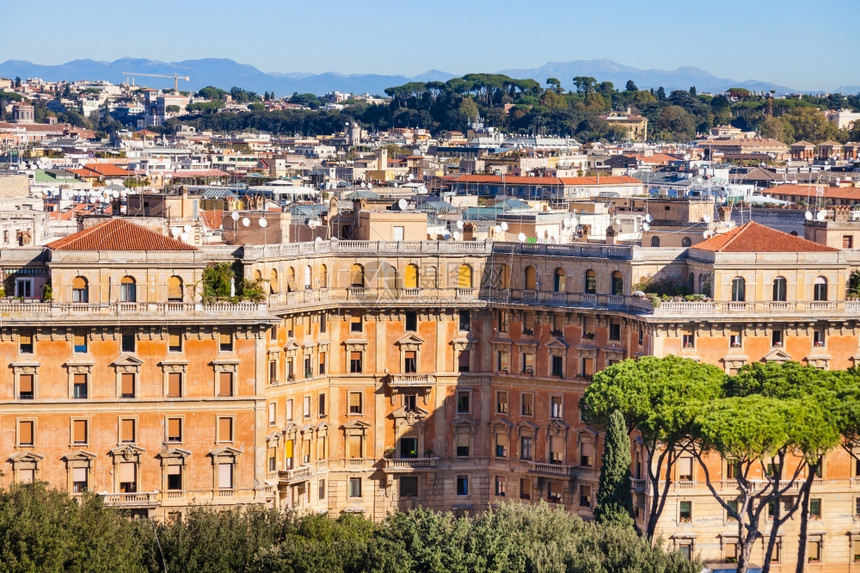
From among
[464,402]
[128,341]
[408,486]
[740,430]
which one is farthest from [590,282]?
[128,341]

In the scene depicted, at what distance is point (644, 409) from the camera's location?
78.7m

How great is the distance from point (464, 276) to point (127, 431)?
17082 millimetres

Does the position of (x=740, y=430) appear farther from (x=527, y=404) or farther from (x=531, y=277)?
(x=531, y=277)

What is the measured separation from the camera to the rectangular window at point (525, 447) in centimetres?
8918

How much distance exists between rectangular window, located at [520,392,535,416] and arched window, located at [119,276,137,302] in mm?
18160

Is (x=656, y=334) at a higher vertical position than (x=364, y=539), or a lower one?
higher

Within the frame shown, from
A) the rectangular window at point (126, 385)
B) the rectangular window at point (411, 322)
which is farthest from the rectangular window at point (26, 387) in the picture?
the rectangular window at point (411, 322)

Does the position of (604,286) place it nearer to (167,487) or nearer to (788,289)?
(788,289)

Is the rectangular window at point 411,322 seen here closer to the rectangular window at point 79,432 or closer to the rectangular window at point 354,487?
the rectangular window at point 354,487

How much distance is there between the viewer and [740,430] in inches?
2931

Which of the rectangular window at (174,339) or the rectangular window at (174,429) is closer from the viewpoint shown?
the rectangular window at (174,339)

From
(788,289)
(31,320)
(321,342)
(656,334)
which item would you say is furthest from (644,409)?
(31,320)

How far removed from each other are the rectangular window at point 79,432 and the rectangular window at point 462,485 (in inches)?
693

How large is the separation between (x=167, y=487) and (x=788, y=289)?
87.6 ft
